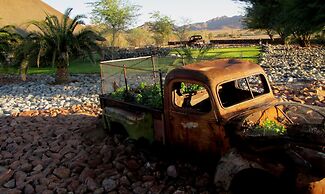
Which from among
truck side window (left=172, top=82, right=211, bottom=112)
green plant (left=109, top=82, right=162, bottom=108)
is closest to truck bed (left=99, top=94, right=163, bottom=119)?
green plant (left=109, top=82, right=162, bottom=108)

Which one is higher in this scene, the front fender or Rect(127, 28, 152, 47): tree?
Rect(127, 28, 152, 47): tree

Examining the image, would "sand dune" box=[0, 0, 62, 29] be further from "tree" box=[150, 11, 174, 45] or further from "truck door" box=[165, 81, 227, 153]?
"truck door" box=[165, 81, 227, 153]

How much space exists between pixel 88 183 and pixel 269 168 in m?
2.74

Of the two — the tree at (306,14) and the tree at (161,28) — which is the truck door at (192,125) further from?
the tree at (161,28)

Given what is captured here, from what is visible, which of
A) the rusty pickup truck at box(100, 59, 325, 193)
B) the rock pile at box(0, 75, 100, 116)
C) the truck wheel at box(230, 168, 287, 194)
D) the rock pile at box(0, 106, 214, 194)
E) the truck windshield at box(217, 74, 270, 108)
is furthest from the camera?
the rock pile at box(0, 75, 100, 116)

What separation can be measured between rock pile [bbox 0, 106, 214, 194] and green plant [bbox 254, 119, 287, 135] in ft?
3.75

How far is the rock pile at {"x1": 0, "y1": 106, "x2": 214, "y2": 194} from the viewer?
4.87m

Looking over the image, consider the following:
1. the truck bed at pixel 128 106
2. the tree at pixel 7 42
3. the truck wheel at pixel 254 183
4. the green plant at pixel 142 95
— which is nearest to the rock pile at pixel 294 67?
the green plant at pixel 142 95

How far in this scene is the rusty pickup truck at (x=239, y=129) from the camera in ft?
11.6

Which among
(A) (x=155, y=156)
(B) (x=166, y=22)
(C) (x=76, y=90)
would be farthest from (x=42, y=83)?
(B) (x=166, y=22)

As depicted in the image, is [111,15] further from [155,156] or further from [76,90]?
[155,156]

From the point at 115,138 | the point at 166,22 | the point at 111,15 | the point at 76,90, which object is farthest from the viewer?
the point at 166,22

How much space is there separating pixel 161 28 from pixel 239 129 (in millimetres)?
37841

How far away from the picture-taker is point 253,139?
3877 mm
